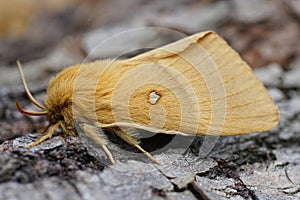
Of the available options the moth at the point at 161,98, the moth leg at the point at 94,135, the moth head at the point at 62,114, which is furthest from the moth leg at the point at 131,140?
the moth head at the point at 62,114

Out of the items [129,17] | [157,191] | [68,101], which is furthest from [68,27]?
[157,191]

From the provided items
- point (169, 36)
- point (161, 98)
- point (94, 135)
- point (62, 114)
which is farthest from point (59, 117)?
point (169, 36)

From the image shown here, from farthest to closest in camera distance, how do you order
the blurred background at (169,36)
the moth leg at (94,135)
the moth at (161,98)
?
1. the blurred background at (169,36)
2. the moth at (161,98)
3. the moth leg at (94,135)

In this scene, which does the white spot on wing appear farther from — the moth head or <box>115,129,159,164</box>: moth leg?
the moth head

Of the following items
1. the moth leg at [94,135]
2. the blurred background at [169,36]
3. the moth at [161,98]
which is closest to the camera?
the moth leg at [94,135]

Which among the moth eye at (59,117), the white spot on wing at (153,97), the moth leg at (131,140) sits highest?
the white spot on wing at (153,97)

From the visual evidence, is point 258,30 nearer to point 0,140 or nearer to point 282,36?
point 282,36

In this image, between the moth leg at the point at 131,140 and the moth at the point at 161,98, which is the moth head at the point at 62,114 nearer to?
the moth at the point at 161,98
